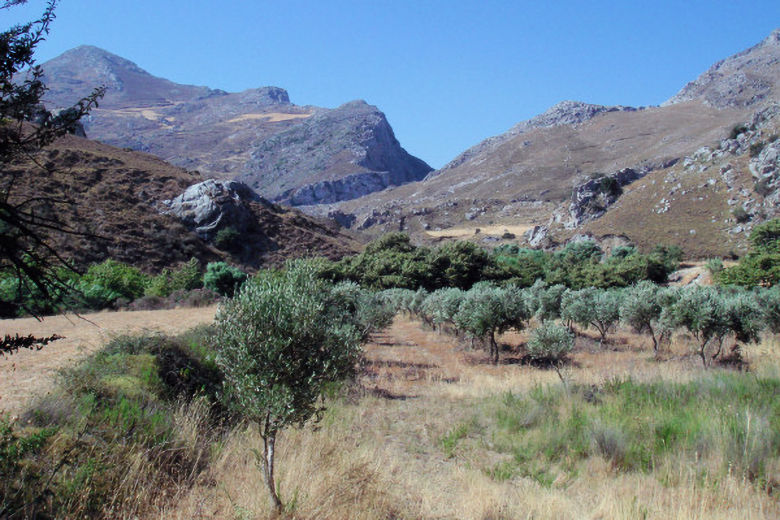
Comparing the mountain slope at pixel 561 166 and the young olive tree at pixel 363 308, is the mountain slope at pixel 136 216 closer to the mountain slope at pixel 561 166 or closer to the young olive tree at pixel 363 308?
the young olive tree at pixel 363 308

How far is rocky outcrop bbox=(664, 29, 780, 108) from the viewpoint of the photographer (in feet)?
350

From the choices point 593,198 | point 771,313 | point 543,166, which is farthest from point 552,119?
point 771,313

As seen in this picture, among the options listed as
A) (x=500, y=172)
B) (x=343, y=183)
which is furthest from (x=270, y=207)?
(x=343, y=183)

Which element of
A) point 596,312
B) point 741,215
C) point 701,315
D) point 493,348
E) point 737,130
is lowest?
point 493,348

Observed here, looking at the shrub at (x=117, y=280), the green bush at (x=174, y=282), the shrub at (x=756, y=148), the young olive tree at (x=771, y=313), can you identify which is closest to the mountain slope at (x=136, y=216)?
the green bush at (x=174, y=282)

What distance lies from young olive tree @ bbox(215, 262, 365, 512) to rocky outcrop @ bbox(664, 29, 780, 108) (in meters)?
129

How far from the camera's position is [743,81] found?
113562 mm

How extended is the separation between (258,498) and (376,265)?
36.2m

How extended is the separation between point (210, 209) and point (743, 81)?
5160 inches

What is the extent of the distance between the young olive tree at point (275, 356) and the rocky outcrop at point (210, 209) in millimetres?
42694

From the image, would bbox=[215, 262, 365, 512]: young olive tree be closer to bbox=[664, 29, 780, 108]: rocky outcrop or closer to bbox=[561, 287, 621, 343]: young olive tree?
bbox=[561, 287, 621, 343]: young olive tree

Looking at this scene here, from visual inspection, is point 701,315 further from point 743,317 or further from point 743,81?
point 743,81

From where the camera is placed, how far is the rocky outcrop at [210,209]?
4439 cm

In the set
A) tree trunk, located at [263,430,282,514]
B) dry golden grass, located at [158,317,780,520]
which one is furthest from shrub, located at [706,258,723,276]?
tree trunk, located at [263,430,282,514]
